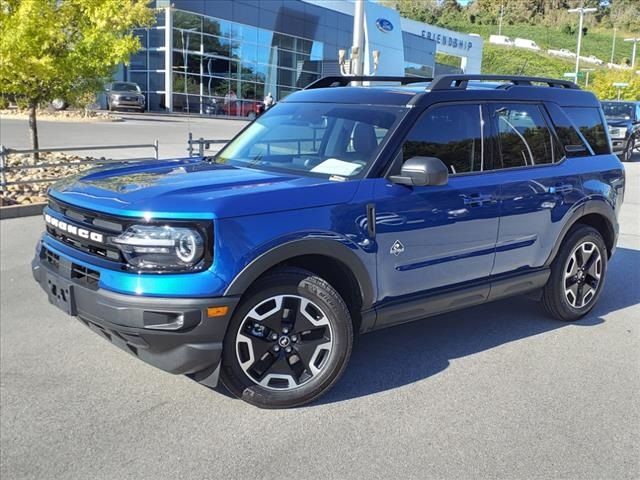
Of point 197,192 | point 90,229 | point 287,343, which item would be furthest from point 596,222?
point 90,229

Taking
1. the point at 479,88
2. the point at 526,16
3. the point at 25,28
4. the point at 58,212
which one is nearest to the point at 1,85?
the point at 25,28

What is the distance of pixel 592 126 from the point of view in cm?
552

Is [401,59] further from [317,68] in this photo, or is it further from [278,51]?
[278,51]

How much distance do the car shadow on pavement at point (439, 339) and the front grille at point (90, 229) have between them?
150 cm

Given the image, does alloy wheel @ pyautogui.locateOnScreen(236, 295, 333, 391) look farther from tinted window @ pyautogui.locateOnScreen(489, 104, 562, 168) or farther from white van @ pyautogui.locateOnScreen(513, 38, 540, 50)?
white van @ pyautogui.locateOnScreen(513, 38, 540, 50)

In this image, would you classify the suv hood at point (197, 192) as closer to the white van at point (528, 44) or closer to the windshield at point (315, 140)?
the windshield at point (315, 140)

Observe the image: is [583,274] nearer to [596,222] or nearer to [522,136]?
[596,222]

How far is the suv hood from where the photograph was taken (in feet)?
10.8

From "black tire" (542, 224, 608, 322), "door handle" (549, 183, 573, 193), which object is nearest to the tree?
"door handle" (549, 183, 573, 193)

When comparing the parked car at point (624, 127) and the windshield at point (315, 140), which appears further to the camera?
the parked car at point (624, 127)

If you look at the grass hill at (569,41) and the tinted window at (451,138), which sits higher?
the grass hill at (569,41)

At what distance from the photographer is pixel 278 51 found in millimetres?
43844

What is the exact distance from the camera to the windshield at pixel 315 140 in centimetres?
411

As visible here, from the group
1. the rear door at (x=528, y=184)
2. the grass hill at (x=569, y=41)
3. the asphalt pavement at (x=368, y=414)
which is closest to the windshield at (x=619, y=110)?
the grass hill at (x=569, y=41)
